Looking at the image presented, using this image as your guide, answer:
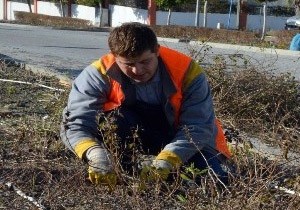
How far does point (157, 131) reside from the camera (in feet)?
13.9

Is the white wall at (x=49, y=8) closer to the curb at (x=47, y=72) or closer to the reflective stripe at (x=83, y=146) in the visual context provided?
the curb at (x=47, y=72)

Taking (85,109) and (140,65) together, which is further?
(85,109)

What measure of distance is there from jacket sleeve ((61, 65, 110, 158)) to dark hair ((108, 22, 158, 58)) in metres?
0.32

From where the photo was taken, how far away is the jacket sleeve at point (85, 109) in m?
3.98

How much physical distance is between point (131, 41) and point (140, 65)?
0.15 meters

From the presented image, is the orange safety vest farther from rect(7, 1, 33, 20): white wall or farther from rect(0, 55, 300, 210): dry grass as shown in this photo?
rect(7, 1, 33, 20): white wall

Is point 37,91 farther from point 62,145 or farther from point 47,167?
point 47,167

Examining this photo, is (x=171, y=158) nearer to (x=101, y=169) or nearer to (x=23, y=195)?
(x=101, y=169)

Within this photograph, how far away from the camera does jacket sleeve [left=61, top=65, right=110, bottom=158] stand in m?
3.98

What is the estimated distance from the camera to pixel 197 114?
157 inches

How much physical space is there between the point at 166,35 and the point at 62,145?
780 inches

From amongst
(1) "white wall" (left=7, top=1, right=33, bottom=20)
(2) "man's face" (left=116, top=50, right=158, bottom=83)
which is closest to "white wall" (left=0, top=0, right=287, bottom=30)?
(1) "white wall" (left=7, top=1, right=33, bottom=20)

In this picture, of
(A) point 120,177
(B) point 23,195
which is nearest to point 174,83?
(A) point 120,177

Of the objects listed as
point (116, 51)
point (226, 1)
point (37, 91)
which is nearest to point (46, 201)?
point (116, 51)
